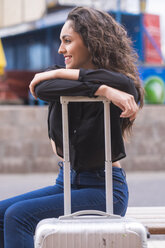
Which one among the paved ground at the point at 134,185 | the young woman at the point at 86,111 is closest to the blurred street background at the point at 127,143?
the paved ground at the point at 134,185

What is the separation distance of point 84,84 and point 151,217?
47.5 inches

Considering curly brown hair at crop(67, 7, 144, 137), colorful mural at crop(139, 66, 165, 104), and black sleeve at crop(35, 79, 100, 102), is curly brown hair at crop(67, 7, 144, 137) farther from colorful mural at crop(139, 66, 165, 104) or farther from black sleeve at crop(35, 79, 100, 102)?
colorful mural at crop(139, 66, 165, 104)

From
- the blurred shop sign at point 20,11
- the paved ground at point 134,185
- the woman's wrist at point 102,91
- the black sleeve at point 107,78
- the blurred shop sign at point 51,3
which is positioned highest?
the blurred shop sign at point 20,11

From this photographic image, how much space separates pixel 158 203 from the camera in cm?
520

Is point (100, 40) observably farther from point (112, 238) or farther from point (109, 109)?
point (112, 238)

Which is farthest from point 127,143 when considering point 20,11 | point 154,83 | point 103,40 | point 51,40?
point 20,11

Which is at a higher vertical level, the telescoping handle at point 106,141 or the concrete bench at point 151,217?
the telescoping handle at point 106,141

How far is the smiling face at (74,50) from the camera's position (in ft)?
6.21

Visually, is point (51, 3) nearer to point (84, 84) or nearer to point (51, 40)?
point (51, 40)

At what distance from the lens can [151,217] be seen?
8.63ft

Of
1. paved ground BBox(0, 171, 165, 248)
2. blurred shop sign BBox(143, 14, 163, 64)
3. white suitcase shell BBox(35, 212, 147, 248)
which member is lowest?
paved ground BBox(0, 171, 165, 248)

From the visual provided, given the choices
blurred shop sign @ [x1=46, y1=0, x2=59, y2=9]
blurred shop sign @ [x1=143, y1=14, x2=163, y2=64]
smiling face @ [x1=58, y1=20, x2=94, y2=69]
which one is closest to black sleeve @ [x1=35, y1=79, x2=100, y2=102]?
smiling face @ [x1=58, y1=20, x2=94, y2=69]

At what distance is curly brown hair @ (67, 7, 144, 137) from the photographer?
1.88 m

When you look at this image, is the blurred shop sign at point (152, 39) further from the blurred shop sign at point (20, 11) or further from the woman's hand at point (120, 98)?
the woman's hand at point (120, 98)
